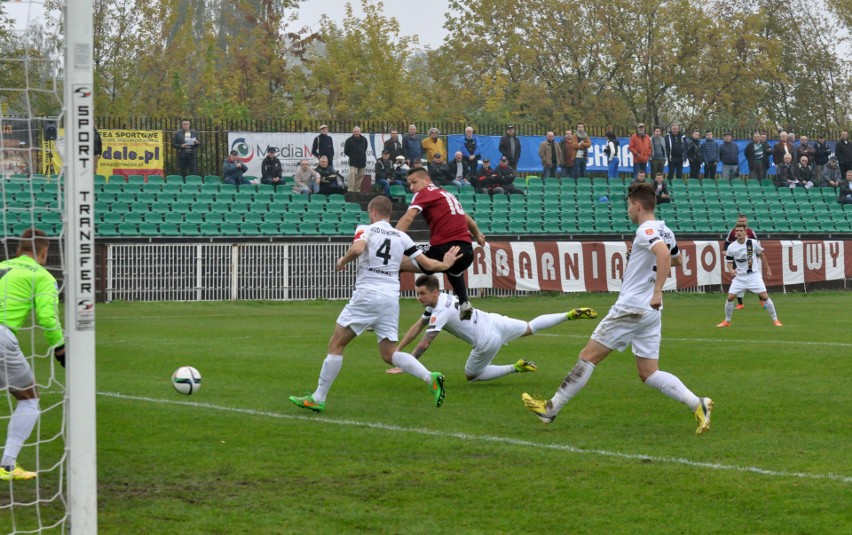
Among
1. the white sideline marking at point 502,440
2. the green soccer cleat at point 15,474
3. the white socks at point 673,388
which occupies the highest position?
the white socks at point 673,388

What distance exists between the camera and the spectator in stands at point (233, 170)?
32156mm

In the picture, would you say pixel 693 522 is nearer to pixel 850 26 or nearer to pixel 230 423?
pixel 230 423

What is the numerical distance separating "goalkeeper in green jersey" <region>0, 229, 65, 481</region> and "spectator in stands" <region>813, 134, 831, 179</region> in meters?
34.1

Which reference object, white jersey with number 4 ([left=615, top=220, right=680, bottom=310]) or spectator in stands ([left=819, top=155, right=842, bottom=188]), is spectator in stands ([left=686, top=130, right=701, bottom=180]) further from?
white jersey with number 4 ([left=615, top=220, right=680, bottom=310])

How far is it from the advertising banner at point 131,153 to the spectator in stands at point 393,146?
6.51m

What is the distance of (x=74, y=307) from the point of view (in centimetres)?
578

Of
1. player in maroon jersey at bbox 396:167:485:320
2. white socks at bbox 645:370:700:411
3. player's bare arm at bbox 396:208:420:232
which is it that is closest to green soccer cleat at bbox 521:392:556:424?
white socks at bbox 645:370:700:411

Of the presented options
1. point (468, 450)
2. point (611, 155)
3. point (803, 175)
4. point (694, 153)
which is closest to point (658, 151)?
point (694, 153)

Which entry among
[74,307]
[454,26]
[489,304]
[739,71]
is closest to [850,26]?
[739,71]

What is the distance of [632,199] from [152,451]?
A: 4.34 m

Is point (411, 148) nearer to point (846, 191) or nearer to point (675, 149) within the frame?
point (675, 149)

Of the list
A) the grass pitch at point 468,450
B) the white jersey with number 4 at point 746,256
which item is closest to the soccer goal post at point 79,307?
the grass pitch at point 468,450

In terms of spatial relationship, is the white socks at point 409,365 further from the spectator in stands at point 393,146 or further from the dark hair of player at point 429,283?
the spectator in stands at point 393,146

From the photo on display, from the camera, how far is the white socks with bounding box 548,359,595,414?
9688 mm
